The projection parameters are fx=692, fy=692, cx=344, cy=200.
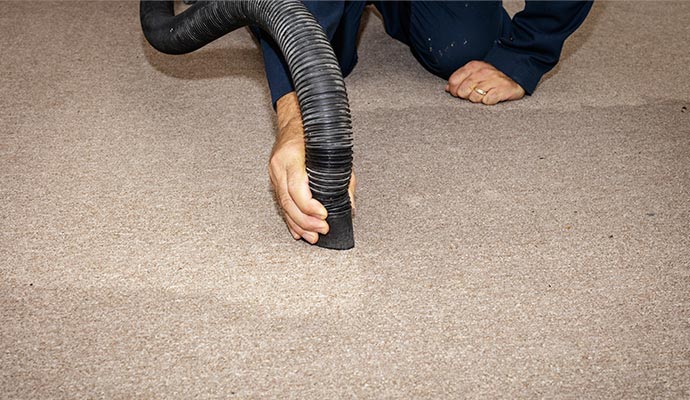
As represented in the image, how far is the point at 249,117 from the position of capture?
1310 millimetres

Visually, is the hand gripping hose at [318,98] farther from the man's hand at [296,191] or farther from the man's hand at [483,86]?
the man's hand at [483,86]

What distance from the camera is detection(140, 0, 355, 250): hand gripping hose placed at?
2.96ft

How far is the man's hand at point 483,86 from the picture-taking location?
1.37 m

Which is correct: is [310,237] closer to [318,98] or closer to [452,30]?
[318,98]

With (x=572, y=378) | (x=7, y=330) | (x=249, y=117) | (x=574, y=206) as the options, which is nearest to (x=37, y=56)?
(x=249, y=117)

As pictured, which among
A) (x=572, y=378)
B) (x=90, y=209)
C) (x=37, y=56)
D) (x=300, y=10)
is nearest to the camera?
(x=572, y=378)

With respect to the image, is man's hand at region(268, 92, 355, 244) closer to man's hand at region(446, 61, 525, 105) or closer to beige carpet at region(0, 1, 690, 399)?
beige carpet at region(0, 1, 690, 399)

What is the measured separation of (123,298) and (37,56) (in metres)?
0.84

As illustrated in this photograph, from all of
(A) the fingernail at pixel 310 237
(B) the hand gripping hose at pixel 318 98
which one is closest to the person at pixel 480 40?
(B) the hand gripping hose at pixel 318 98

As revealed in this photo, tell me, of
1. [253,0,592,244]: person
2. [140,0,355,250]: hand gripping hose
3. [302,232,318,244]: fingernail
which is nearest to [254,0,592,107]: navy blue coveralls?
[253,0,592,244]: person

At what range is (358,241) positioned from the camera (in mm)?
1021

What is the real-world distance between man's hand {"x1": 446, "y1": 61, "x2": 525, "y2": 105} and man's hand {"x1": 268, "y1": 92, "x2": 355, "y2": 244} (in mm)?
465

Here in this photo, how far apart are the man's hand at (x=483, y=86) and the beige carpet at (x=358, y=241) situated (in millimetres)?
30

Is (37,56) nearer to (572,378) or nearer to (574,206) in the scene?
(574,206)
